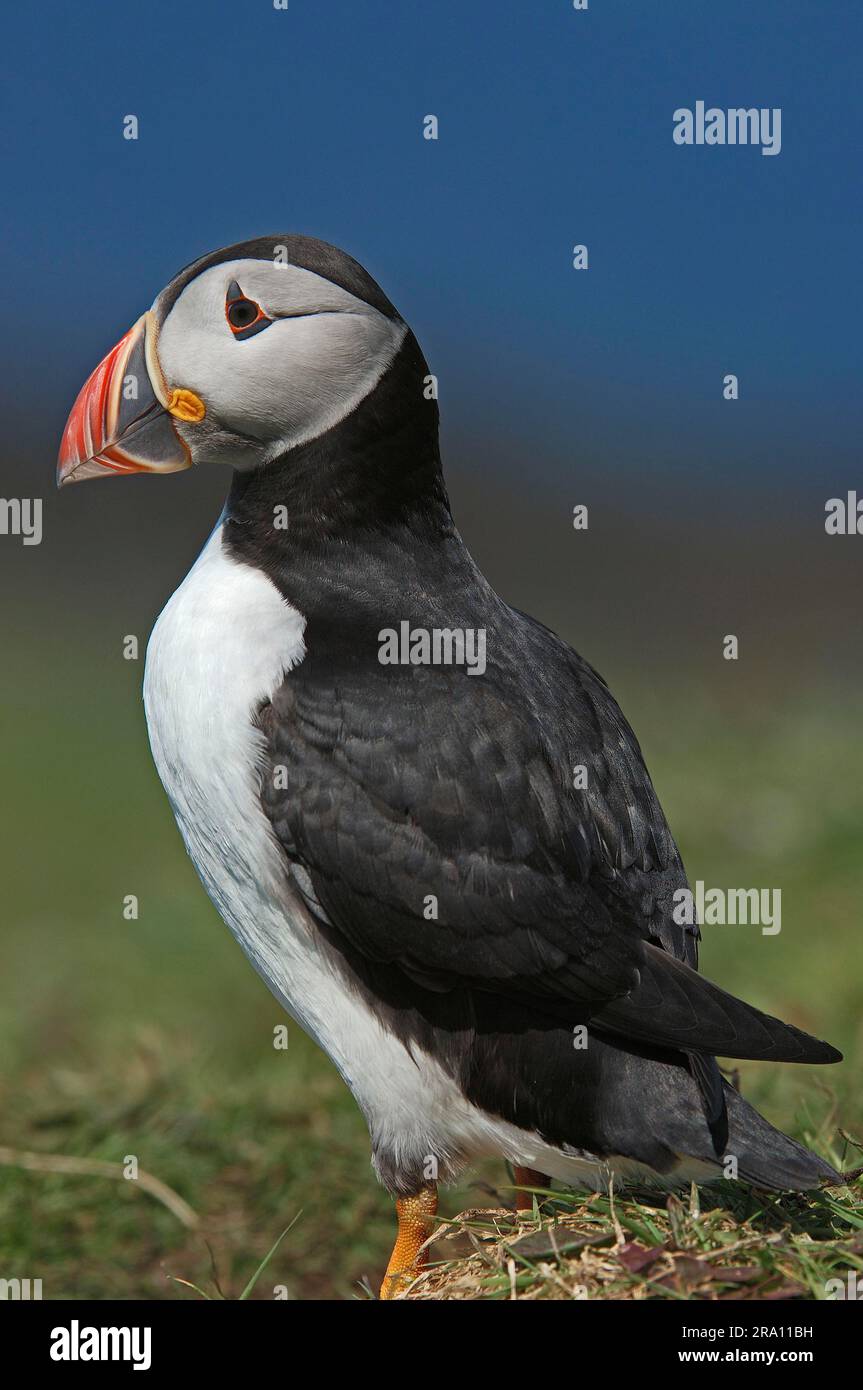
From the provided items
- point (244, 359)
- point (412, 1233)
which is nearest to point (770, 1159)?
point (412, 1233)

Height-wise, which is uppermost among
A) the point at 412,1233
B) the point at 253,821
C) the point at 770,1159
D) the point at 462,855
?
the point at 253,821

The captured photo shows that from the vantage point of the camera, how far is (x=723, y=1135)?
399cm

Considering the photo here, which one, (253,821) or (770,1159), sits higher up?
(253,821)

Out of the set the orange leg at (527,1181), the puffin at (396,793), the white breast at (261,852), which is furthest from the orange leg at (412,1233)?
the orange leg at (527,1181)

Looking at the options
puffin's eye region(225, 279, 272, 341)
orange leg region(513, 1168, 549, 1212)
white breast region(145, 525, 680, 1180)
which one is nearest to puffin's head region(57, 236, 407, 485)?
puffin's eye region(225, 279, 272, 341)

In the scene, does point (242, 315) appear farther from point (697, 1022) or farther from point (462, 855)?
point (697, 1022)

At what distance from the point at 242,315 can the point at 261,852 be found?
1469 millimetres

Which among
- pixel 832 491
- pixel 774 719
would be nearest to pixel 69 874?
pixel 774 719

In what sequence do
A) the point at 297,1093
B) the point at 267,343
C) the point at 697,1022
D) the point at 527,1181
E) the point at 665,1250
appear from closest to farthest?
1. the point at 665,1250
2. the point at 697,1022
3. the point at 267,343
4. the point at 527,1181
5. the point at 297,1093

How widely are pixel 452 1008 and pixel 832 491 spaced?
18591 mm

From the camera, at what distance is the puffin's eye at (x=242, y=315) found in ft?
14.0

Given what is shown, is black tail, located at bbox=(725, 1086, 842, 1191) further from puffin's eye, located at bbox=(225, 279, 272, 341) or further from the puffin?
puffin's eye, located at bbox=(225, 279, 272, 341)

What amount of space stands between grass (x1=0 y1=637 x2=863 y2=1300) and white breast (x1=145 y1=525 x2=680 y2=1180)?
0.29m

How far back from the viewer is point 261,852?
4.14m
